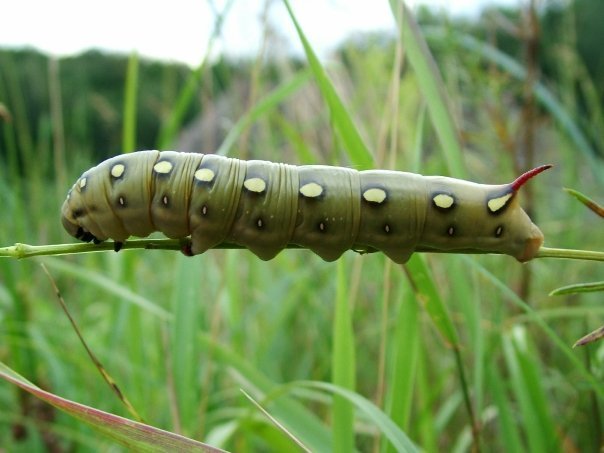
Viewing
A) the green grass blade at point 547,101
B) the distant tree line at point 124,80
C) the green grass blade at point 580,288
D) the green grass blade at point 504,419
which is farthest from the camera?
the distant tree line at point 124,80

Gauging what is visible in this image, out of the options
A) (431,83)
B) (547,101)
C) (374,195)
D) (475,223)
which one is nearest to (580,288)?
(475,223)

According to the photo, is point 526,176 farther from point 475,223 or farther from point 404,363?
point 404,363

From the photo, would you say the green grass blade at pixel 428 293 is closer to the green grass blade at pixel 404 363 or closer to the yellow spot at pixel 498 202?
the green grass blade at pixel 404 363

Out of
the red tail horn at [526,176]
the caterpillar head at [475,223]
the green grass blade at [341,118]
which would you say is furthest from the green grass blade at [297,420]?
the red tail horn at [526,176]

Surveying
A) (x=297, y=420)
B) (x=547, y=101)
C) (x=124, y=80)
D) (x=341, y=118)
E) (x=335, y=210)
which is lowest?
(x=297, y=420)

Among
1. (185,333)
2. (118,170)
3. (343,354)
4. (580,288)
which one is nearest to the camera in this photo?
(580,288)

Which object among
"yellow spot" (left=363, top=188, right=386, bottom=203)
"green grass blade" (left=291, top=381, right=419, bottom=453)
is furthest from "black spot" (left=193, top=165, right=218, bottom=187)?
"green grass blade" (left=291, top=381, right=419, bottom=453)

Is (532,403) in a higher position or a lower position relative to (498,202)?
lower
